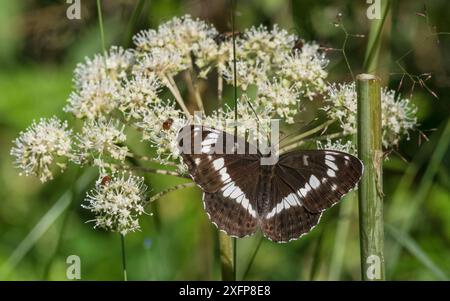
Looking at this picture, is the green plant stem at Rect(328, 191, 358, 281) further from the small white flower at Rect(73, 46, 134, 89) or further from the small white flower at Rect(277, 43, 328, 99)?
the small white flower at Rect(73, 46, 134, 89)

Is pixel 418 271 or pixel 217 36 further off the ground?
pixel 217 36

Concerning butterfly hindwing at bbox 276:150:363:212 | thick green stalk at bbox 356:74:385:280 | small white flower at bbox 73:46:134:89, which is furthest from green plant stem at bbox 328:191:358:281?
small white flower at bbox 73:46:134:89

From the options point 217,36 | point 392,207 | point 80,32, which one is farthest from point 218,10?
point 392,207

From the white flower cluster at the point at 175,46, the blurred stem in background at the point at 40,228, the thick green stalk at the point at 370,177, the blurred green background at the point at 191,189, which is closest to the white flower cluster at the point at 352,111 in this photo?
the blurred green background at the point at 191,189

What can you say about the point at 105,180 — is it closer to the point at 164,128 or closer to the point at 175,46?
the point at 164,128

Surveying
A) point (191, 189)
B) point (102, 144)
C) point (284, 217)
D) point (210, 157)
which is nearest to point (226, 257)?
point (284, 217)

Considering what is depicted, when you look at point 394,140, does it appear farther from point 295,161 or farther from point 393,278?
point 393,278

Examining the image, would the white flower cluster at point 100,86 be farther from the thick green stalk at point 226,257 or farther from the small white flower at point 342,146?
the small white flower at point 342,146
